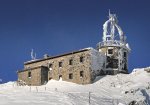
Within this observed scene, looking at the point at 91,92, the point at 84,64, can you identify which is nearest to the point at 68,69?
the point at 84,64

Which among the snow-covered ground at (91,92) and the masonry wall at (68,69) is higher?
the masonry wall at (68,69)

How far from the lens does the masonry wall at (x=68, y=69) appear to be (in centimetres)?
6188

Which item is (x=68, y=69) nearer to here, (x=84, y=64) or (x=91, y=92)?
(x=84, y=64)

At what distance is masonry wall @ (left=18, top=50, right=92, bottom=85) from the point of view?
61.9 meters

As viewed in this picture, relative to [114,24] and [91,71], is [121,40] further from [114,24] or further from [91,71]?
[91,71]

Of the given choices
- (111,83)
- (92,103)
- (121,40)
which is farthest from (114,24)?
(92,103)

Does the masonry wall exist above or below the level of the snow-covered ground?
above

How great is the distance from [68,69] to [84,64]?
3061mm

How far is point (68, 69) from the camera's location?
6400 centimetres

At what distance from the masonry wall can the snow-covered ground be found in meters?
1.70

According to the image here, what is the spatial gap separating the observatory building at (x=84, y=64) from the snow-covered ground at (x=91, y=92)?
1.86m

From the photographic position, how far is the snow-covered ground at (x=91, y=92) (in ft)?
132

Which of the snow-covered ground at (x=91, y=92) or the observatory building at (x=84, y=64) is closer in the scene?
the snow-covered ground at (x=91, y=92)

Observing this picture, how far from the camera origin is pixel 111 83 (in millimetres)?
58469
